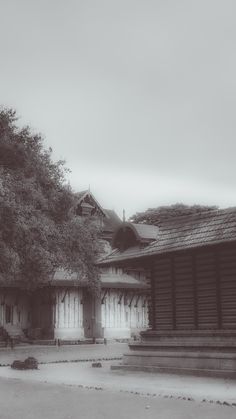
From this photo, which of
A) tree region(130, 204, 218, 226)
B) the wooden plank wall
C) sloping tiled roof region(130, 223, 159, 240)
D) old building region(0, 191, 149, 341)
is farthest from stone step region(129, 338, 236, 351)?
tree region(130, 204, 218, 226)

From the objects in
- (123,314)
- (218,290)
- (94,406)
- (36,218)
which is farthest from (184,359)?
(123,314)

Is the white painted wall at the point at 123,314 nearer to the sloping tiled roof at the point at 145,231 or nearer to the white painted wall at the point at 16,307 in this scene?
the sloping tiled roof at the point at 145,231

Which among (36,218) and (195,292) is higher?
(36,218)

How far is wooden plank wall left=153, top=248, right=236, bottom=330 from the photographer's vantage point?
19.9 meters

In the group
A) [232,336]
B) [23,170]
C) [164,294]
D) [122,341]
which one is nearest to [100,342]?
[122,341]

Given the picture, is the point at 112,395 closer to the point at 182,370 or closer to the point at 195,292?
the point at 182,370

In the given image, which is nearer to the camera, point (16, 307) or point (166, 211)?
point (16, 307)

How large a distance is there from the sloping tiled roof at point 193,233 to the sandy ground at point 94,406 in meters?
6.93

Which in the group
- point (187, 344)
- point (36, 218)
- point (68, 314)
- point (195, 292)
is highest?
point (36, 218)

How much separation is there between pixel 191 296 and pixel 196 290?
1.09 feet

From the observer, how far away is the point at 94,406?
12.6 meters

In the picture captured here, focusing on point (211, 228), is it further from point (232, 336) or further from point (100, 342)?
point (100, 342)

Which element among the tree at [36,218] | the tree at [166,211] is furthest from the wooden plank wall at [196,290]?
the tree at [166,211]

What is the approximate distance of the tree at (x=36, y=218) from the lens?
25219 mm
